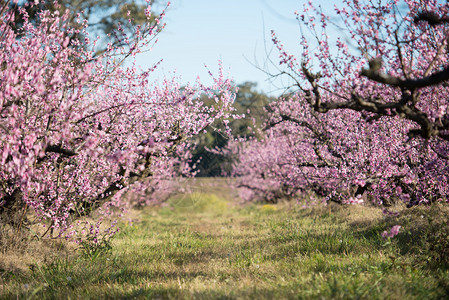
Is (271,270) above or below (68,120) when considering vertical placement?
below

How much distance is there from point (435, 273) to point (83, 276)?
16.2 ft

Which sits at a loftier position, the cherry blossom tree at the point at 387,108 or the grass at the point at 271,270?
the cherry blossom tree at the point at 387,108

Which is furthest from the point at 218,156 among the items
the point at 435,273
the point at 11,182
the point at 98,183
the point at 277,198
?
the point at 435,273

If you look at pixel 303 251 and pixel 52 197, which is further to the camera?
pixel 52 197

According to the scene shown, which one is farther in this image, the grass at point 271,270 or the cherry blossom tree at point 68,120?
the cherry blossom tree at point 68,120

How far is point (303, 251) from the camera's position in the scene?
6457 millimetres

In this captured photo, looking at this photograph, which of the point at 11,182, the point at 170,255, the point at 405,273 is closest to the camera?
the point at 405,273

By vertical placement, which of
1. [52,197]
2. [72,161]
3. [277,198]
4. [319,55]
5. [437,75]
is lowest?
[277,198]

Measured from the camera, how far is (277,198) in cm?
2256

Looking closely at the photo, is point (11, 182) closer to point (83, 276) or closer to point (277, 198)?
point (83, 276)

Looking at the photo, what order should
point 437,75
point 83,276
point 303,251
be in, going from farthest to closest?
point 303,251
point 83,276
point 437,75

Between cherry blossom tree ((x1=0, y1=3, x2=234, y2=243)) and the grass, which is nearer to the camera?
the grass

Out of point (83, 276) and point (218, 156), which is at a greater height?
point (218, 156)

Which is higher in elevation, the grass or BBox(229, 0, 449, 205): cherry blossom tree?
BBox(229, 0, 449, 205): cherry blossom tree
